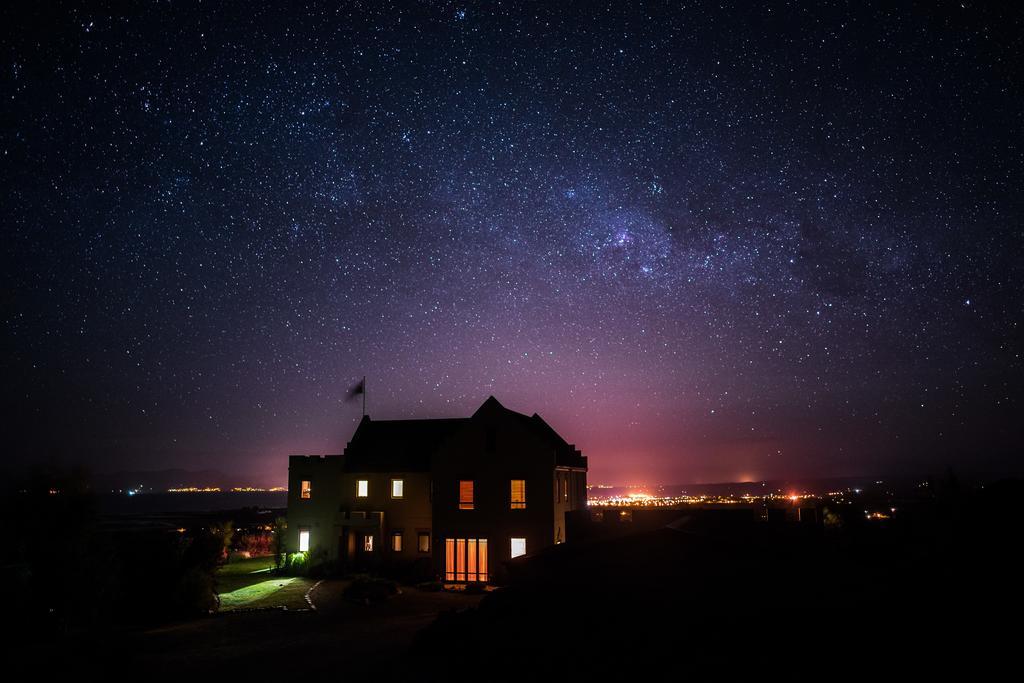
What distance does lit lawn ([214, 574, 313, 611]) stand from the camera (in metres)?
29.0

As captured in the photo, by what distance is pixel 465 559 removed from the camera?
3578 cm

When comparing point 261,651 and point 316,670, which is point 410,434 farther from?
point 316,670

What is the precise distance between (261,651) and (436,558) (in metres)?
17.2

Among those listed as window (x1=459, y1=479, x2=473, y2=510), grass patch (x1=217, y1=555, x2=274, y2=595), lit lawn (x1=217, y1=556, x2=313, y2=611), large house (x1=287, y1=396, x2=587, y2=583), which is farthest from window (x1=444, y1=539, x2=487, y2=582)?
grass patch (x1=217, y1=555, x2=274, y2=595)

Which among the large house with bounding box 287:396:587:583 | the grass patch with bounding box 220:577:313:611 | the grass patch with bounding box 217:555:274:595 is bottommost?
the grass patch with bounding box 217:555:274:595

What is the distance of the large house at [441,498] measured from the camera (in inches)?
1395

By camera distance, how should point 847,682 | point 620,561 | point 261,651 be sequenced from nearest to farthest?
point 847,682 < point 620,561 < point 261,651

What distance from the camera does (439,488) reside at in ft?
121

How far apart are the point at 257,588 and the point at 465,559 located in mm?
11123

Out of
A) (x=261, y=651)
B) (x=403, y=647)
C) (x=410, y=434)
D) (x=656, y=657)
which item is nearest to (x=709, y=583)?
(x=656, y=657)

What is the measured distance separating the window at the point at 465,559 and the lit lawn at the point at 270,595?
24.9 feet

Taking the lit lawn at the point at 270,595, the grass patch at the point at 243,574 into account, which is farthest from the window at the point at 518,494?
the grass patch at the point at 243,574

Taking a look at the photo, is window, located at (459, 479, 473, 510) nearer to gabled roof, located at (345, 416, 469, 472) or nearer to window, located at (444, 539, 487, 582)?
window, located at (444, 539, 487, 582)

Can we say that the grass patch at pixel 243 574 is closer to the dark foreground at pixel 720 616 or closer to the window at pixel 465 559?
the window at pixel 465 559
